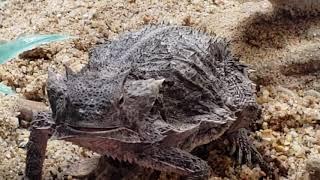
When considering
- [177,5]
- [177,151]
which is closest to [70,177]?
[177,151]

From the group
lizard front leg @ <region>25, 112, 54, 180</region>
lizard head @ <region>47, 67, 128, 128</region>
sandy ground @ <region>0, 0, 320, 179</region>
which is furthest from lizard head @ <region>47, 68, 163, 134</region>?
sandy ground @ <region>0, 0, 320, 179</region>

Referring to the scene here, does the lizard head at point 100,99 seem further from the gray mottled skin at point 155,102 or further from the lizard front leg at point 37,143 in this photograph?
the lizard front leg at point 37,143

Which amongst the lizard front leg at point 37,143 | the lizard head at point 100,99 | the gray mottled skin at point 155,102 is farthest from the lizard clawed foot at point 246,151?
the lizard front leg at point 37,143

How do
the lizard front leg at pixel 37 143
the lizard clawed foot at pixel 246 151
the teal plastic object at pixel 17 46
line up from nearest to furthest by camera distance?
the lizard front leg at pixel 37 143
the lizard clawed foot at pixel 246 151
the teal plastic object at pixel 17 46

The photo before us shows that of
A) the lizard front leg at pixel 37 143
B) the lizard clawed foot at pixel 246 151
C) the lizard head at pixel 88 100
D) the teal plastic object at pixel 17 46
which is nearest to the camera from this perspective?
the lizard head at pixel 88 100

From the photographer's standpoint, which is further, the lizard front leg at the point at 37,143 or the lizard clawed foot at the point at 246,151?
the lizard clawed foot at the point at 246,151

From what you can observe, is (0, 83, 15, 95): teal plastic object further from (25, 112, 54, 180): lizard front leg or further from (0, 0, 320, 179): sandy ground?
(25, 112, 54, 180): lizard front leg

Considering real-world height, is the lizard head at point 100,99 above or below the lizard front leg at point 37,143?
above

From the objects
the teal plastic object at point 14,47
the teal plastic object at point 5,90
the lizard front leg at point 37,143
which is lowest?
the lizard front leg at point 37,143

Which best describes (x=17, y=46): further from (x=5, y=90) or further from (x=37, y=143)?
(x=37, y=143)
